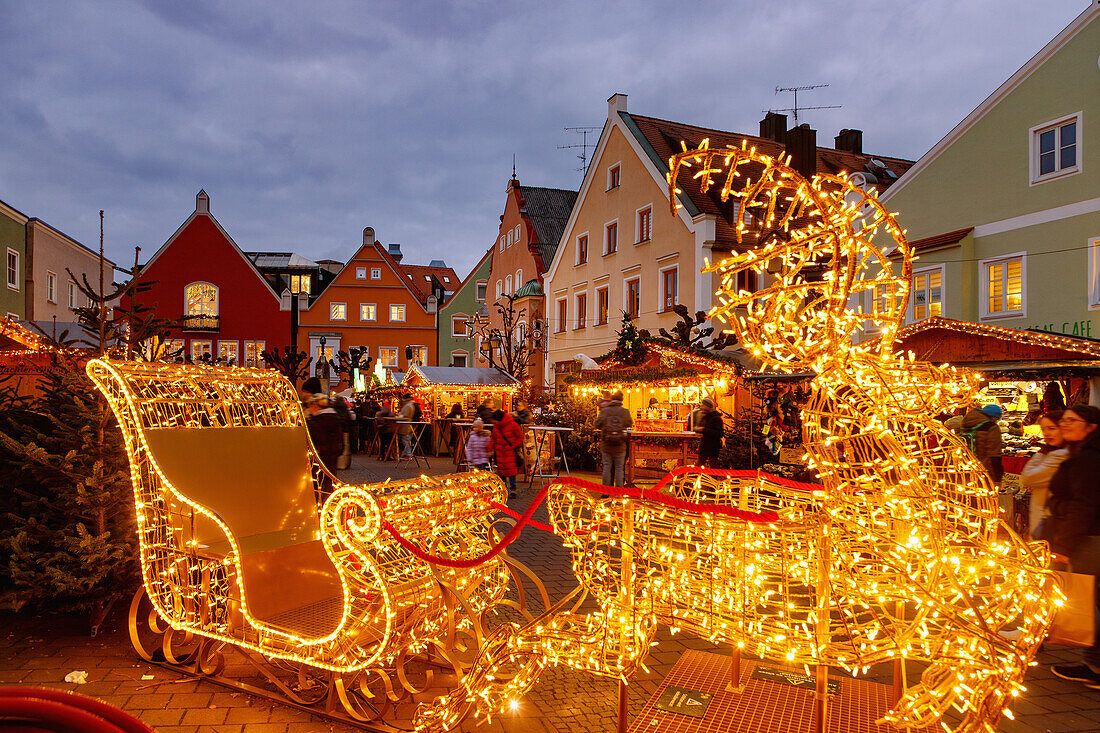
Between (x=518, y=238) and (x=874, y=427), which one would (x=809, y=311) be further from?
(x=518, y=238)

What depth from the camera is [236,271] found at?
34.8 m

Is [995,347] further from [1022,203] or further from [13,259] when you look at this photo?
[13,259]

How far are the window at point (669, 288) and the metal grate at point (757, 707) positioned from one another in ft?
56.0

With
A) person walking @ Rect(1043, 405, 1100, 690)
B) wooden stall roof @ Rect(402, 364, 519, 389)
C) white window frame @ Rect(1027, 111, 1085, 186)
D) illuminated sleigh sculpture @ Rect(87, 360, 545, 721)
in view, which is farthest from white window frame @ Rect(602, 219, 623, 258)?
illuminated sleigh sculpture @ Rect(87, 360, 545, 721)

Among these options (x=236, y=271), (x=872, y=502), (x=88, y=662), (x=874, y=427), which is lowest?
(x=88, y=662)

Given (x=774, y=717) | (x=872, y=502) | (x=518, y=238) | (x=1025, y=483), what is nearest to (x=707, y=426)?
(x=1025, y=483)

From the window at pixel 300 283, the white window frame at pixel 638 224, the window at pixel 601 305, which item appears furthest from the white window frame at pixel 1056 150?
the window at pixel 300 283

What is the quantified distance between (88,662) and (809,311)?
4.58 m

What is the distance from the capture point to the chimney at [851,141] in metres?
27.3

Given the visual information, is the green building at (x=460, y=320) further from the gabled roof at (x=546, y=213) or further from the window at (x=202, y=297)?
the window at (x=202, y=297)

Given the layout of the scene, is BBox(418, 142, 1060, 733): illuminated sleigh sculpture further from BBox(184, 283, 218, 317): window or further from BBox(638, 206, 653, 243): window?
BBox(184, 283, 218, 317): window

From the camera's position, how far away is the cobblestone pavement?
143 inches

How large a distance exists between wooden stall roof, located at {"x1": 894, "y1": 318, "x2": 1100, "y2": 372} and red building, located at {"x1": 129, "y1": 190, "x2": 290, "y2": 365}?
30.3 meters

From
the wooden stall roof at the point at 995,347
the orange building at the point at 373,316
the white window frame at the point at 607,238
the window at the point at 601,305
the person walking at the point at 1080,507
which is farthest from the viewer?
the orange building at the point at 373,316
